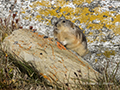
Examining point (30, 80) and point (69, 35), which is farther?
point (69, 35)

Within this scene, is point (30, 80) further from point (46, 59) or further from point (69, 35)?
point (69, 35)

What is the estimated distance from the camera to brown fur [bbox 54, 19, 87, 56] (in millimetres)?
3533

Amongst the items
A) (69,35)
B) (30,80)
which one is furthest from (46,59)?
(69,35)

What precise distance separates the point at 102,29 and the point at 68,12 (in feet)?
3.71

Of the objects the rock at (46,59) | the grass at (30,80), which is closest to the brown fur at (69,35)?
the rock at (46,59)

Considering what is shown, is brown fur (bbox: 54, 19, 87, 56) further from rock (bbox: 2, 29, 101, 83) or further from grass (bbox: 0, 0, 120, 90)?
grass (bbox: 0, 0, 120, 90)

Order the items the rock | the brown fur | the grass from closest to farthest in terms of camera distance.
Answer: the grass, the rock, the brown fur

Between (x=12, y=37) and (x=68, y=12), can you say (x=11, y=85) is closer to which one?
(x=12, y=37)

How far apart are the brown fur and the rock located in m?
0.91

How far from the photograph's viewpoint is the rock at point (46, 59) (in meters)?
2.32

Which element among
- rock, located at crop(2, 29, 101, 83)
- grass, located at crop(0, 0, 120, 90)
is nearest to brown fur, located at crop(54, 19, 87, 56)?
rock, located at crop(2, 29, 101, 83)

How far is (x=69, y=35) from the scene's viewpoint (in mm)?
3582

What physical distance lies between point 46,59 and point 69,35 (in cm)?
135

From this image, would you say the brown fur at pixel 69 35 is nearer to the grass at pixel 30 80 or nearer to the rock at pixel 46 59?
the rock at pixel 46 59
